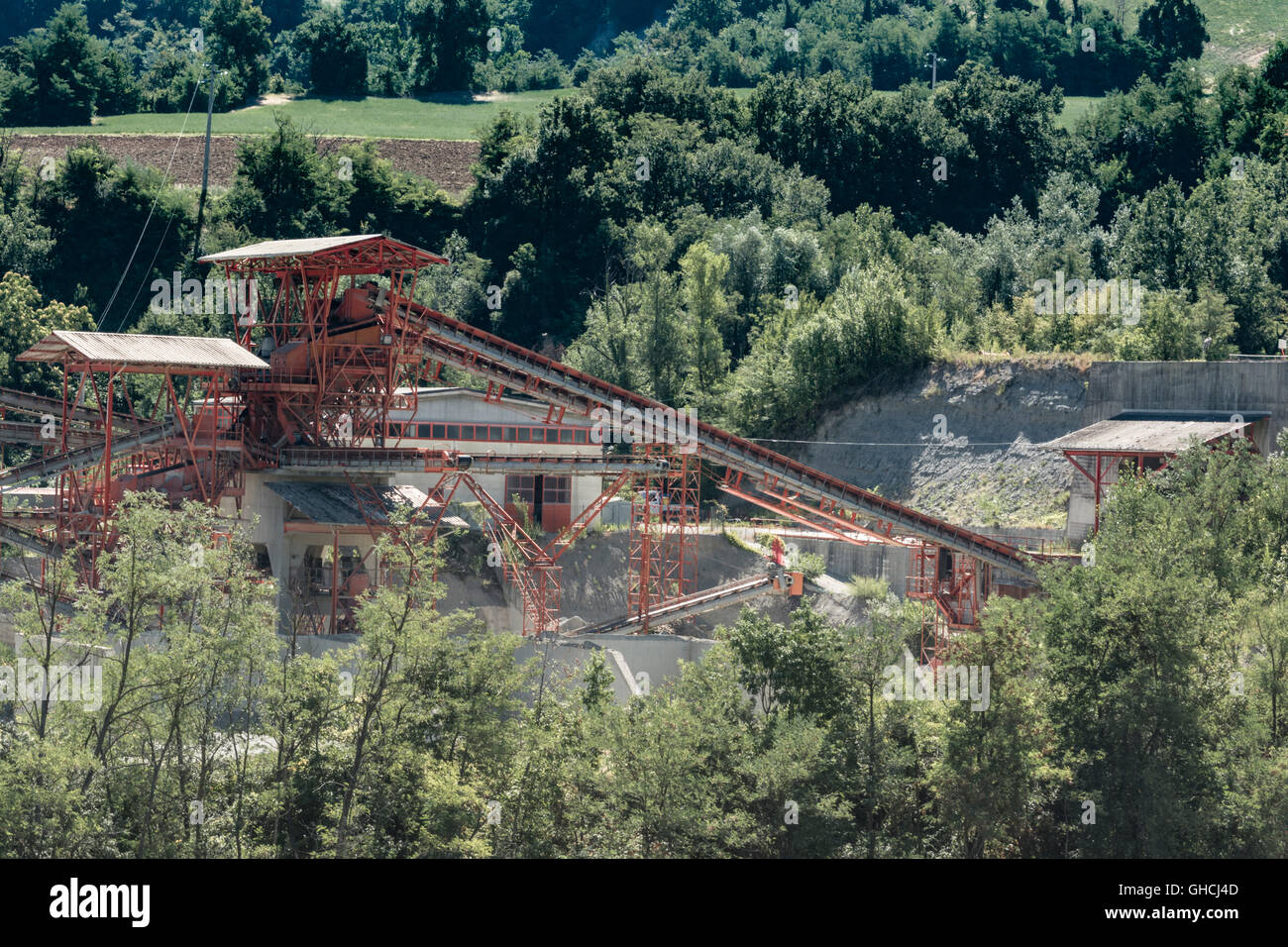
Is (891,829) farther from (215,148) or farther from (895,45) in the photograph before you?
(895,45)

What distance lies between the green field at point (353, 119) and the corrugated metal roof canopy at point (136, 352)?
57619mm

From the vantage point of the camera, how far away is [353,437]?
58656 mm

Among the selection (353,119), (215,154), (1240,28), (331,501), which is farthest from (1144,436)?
(1240,28)

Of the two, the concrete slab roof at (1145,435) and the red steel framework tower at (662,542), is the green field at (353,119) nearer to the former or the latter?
the red steel framework tower at (662,542)

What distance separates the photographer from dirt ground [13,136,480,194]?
105 metres

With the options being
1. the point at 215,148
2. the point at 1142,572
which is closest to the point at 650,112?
the point at 215,148

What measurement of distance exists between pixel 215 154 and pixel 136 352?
187 ft

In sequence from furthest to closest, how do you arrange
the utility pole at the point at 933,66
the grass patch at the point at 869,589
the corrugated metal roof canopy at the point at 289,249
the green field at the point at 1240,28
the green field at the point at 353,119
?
the green field at the point at 1240,28, the utility pole at the point at 933,66, the green field at the point at 353,119, the grass patch at the point at 869,589, the corrugated metal roof canopy at the point at 289,249

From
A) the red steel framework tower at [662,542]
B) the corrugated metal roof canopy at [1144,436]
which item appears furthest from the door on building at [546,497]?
the corrugated metal roof canopy at [1144,436]

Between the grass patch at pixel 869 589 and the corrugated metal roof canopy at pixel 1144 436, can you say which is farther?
the grass patch at pixel 869 589

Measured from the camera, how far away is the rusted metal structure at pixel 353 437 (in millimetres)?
55031

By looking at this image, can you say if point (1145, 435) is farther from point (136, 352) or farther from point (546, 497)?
point (136, 352)

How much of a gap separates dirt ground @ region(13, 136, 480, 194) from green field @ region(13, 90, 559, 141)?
7.57ft

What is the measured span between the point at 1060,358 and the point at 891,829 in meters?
32.2
